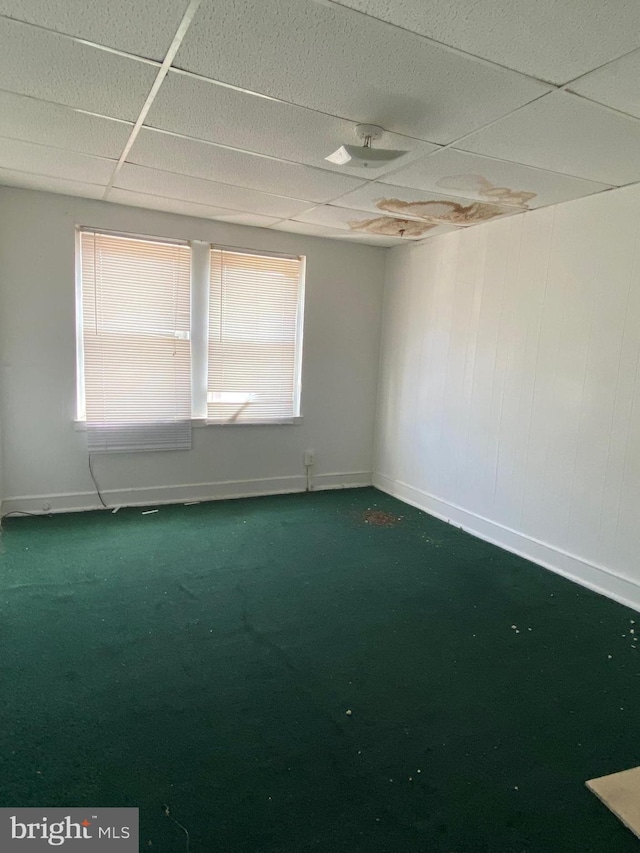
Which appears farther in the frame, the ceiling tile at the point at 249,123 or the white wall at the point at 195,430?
the white wall at the point at 195,430

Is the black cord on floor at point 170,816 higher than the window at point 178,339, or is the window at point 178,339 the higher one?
the window at point 178,339

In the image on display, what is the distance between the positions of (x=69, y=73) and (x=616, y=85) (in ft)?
6.87

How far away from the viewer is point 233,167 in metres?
2.97

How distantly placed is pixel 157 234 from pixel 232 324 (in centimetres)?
94

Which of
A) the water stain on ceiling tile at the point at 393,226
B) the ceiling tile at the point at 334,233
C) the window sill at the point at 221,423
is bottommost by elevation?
the window sill at the point at 221,423

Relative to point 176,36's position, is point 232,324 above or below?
below

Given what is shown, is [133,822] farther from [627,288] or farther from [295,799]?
[627,288]

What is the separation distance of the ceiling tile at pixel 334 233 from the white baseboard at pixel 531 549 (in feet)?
7.61

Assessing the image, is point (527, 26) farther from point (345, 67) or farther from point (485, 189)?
point (485, 189)

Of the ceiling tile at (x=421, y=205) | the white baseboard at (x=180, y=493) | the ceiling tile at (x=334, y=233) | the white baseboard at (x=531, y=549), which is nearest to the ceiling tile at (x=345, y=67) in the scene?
the ceiling tile at (x=421, y=205)

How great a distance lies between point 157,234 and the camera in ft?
13.7

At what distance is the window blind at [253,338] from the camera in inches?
178

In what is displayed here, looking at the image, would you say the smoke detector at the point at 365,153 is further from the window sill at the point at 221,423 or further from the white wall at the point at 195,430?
the window sill at the point at 221,423

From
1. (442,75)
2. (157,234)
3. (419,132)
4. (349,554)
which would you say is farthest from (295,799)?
(157,234)
